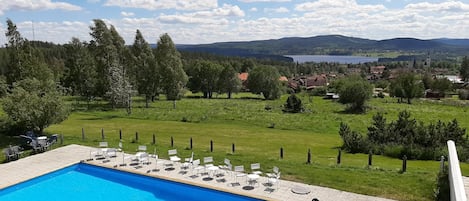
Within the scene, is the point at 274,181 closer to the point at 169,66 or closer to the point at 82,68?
the point at 169,66

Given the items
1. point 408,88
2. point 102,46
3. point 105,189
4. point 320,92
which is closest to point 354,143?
point 105,189

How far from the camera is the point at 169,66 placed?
163 feet

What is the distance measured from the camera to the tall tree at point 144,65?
49312 mm

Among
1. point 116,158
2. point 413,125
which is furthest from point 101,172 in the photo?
point 413,125

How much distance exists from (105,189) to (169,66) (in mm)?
33977

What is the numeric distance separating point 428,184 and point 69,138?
21902 mm

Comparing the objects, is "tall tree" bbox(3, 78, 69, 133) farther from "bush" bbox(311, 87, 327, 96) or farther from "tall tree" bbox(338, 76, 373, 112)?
"bush" bbox(311, 87, 327, 96)

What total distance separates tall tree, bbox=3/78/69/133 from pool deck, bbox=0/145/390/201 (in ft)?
7.71

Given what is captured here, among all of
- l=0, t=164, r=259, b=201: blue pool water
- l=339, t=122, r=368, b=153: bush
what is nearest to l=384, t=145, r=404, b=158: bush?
l=339, t=122, r=368, b=153: bush

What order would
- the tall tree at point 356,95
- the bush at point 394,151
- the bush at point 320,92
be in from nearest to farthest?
the bush at point 394,151, the tall tree at point 356,95, the bush at point 320,92

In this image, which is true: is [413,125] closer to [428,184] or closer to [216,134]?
[428,184]

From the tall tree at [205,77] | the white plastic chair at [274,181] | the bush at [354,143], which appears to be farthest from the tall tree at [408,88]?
the white plastic chair at [274,181]

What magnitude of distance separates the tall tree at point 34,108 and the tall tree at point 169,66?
25516mm

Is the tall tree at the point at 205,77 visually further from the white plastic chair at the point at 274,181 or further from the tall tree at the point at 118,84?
the white plastic chair at the point at 274,181
